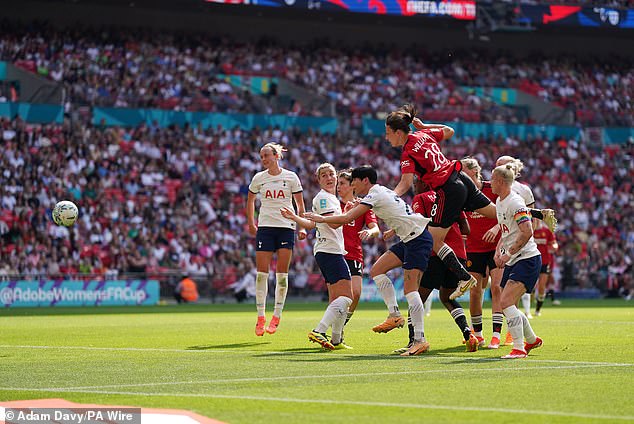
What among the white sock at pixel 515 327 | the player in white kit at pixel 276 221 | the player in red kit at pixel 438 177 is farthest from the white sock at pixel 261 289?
the white sock at pixel 515 327

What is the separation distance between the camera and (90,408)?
27.1ft

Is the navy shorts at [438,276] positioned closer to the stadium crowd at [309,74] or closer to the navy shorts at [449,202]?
the navy shorts at [449,202]

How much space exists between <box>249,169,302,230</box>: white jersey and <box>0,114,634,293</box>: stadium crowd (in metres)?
17.2

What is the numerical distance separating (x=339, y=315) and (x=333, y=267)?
736 millimetres

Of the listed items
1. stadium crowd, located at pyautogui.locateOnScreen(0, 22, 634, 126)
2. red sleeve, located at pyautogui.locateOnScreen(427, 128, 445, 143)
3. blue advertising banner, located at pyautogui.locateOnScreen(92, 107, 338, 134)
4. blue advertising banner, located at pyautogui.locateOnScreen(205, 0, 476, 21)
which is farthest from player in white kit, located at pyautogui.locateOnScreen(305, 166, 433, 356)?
blue advertising banner, located at pyautogui.locateOnScreen(205, 0, 476, 21)

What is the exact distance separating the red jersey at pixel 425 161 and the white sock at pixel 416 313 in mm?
1604

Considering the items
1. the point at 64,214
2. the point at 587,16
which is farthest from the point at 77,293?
the point at 587,16

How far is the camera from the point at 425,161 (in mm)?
13961

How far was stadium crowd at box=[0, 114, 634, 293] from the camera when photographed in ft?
116

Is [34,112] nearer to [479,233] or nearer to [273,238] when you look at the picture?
[273,238]

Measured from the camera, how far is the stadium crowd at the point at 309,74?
42.3 metres

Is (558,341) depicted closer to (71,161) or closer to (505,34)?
(71,161)

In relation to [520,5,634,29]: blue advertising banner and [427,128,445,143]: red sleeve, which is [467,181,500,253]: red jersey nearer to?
[427,128,445,143]: red sleeve

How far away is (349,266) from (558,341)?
3.17 metres
